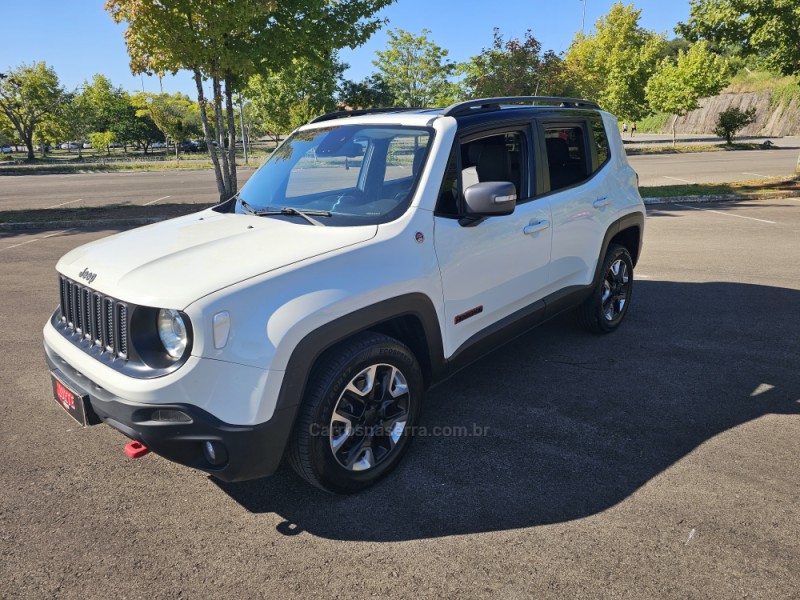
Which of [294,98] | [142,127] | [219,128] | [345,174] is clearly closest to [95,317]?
[345,174]

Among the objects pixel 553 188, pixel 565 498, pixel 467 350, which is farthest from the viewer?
pixel 553 188

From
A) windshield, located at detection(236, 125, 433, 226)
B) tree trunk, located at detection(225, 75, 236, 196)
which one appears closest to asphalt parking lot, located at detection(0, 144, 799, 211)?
tree trunk, located at detection(225, 75, 236, 196)

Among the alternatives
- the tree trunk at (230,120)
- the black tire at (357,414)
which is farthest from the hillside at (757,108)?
the black tire at (357,414)

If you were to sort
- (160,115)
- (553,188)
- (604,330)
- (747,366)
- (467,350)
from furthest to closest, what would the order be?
(160,115), (604,330), (747,366), (553,188), (467,350)

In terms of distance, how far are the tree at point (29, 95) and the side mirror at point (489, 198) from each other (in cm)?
5591

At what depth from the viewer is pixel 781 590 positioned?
2.27m

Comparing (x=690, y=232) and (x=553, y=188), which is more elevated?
(x=553, y=188)

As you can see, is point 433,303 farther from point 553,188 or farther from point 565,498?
point 553,188

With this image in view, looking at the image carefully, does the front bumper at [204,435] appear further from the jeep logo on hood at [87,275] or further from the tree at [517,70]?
the tree at [517,70]

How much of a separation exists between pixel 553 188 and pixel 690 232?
7.19 metres

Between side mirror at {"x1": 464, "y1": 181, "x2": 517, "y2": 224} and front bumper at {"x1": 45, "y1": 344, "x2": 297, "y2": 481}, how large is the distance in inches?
57.5

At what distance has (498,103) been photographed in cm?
381

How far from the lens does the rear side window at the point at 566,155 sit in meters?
4.14

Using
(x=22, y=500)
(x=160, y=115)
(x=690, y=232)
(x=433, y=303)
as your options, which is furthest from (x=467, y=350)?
(x=160, y=115)
